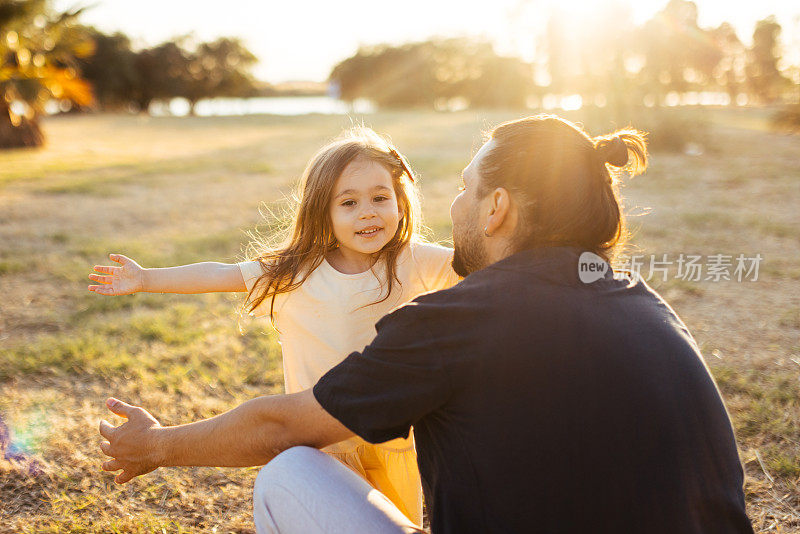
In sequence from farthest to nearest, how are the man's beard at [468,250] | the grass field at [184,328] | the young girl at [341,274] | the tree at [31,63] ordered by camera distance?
the tree at [31,63] → the grass field at [184,328] → the young girl at [341,274] → the man's beard at [468,250]

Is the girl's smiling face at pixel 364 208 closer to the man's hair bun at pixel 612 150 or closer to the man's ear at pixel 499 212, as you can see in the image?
the man's ear at pixel 499 212

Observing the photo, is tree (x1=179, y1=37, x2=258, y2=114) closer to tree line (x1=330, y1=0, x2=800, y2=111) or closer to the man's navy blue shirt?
tree line (x1=330, y1=0, x2=800, y2=111)

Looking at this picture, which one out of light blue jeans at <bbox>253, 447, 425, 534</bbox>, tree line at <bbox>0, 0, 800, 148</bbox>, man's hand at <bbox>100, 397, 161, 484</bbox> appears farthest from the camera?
tree line at <bbox>0, 0, 800, 148</bbox>

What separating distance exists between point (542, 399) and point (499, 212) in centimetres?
46

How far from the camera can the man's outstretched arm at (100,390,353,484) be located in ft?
4.91

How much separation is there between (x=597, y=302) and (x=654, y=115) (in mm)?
12352

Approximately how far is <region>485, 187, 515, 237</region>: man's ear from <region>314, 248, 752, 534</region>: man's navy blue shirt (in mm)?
200

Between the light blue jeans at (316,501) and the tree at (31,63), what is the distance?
13.1m

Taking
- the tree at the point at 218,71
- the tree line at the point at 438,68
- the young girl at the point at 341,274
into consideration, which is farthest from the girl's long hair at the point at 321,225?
the tree at the point at 218,71

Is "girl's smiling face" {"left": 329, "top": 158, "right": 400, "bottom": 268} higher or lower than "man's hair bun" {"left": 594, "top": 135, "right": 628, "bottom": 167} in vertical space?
lower

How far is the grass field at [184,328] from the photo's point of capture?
8.08ft

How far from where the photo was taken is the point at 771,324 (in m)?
4.07

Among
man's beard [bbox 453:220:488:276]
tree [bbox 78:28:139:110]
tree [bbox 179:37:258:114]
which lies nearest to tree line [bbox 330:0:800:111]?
tree [bbox 179:37:258:114]

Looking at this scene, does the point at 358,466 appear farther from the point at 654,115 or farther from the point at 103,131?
the point at 103,131
